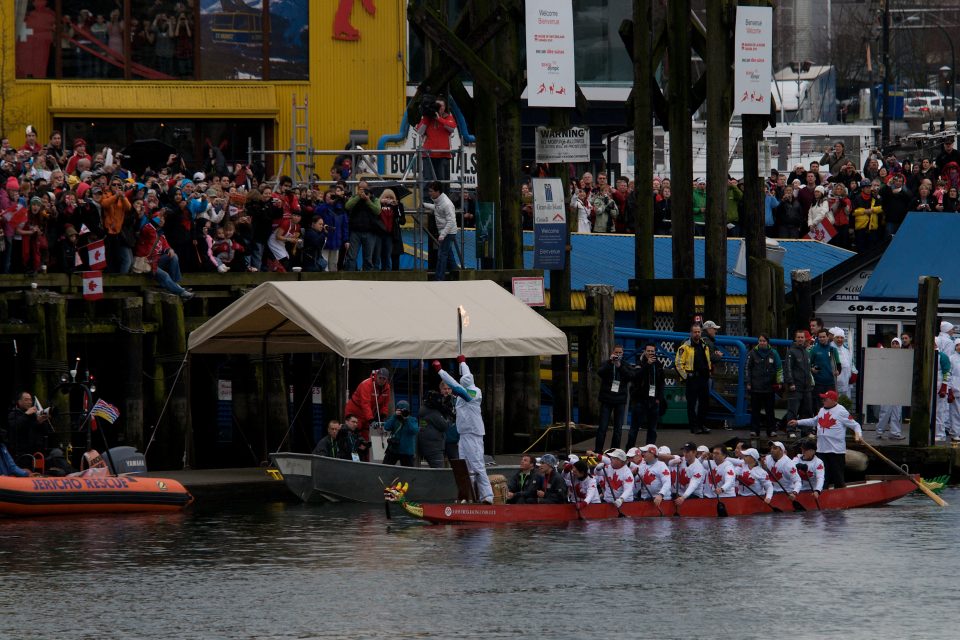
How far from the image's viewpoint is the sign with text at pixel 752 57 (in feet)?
109

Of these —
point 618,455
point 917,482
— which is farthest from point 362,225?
point 917,482

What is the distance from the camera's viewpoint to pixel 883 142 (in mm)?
57656

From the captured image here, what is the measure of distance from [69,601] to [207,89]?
21.8m

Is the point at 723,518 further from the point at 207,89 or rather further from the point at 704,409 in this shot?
the point at 207,89

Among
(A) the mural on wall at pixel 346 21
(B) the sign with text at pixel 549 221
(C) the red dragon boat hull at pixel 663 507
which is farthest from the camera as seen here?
(A) the mural on wall at pixel 346 21

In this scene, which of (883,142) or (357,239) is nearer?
(357,239)

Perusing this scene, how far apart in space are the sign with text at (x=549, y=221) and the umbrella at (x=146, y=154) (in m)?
8.37

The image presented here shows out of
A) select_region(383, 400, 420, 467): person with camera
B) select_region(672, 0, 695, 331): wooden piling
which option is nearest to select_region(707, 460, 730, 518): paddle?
select_region(383, 400, 420, 467): person with camera

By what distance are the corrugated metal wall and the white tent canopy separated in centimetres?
1045

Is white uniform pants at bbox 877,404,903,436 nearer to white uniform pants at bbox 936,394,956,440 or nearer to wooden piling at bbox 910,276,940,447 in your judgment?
white uniform pants at bbox 936,394,956,440

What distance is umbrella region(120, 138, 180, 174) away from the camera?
37231 millimetres

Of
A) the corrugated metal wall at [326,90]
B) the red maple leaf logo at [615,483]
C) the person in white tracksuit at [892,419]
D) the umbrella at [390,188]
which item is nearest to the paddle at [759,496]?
the red maple leaf logo at [615,483]

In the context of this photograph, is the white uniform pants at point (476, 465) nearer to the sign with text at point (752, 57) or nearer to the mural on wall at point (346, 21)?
the sign with text at point (752, 57)

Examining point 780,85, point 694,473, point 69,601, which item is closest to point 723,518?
point 694,473
